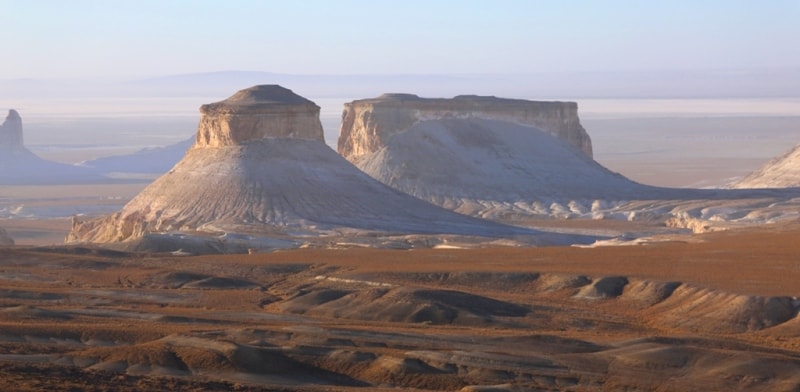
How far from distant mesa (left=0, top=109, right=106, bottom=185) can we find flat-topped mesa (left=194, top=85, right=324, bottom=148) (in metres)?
71.6

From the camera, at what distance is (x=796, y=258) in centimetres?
4941

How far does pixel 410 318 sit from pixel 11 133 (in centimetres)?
12178

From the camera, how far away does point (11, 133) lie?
157375 millimetres

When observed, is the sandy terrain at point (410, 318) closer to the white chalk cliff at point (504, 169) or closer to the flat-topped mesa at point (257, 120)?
the flat-topped mesa at point (257, 120)

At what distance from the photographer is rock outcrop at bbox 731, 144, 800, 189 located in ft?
354

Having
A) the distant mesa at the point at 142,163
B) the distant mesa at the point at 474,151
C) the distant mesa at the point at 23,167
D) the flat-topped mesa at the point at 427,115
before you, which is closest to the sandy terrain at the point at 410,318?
the distant mesa at the point at 474,151

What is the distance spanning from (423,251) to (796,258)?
43.8ft

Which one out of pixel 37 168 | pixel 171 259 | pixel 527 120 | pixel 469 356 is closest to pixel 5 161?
pixel 37 168

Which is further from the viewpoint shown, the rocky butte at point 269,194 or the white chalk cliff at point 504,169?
the white chalk cliff at point 504,169

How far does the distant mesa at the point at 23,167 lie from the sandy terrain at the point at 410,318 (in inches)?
3713

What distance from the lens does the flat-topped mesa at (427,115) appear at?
98.8 m

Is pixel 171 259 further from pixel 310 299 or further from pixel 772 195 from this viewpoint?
pixel 772 195

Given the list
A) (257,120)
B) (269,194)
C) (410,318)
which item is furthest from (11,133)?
(410,318)

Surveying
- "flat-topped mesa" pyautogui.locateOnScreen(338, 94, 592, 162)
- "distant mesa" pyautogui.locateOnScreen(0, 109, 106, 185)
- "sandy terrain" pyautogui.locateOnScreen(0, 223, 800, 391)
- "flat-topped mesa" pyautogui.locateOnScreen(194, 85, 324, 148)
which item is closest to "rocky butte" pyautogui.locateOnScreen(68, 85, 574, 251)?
"flat-topped mesa" pyautogui.locateOnScreen(194, 85, 324, 148)
